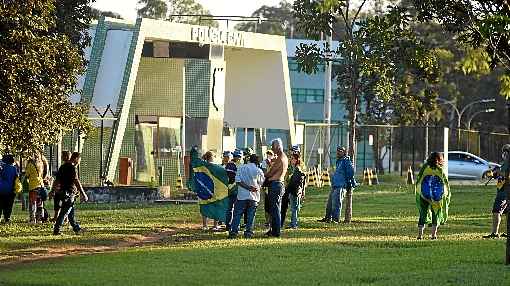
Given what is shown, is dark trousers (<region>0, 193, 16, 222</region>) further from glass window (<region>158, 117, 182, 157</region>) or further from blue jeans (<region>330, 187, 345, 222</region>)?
glass window (<region>158, 117, 182, 157</region>)

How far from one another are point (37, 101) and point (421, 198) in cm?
768

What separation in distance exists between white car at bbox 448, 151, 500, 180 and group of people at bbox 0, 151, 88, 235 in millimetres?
35651

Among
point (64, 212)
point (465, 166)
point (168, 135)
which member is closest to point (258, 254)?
point (64, 212)

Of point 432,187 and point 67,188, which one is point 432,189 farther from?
point 67,188

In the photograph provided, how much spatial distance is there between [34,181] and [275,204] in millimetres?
6951

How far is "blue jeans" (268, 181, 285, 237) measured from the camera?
25609 mm

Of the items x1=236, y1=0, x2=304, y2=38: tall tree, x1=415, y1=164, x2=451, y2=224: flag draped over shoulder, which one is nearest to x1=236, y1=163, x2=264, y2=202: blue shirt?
x1=415, y1=164, x2=451, y2=224: flag draped over shoulder

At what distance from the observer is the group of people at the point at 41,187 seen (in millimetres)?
26141

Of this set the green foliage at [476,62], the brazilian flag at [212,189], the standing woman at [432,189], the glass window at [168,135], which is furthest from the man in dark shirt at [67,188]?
the glass window at [168,135]

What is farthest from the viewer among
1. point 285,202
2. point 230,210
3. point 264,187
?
point 285,202

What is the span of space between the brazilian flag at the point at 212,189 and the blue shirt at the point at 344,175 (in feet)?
12.3

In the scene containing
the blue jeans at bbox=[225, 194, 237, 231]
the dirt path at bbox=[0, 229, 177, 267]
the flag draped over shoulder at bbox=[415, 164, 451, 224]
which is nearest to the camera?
the dirt path at bbox=[0, 229, 177, 267]

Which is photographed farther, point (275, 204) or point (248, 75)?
point (248, 75)

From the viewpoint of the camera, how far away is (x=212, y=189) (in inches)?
1100
